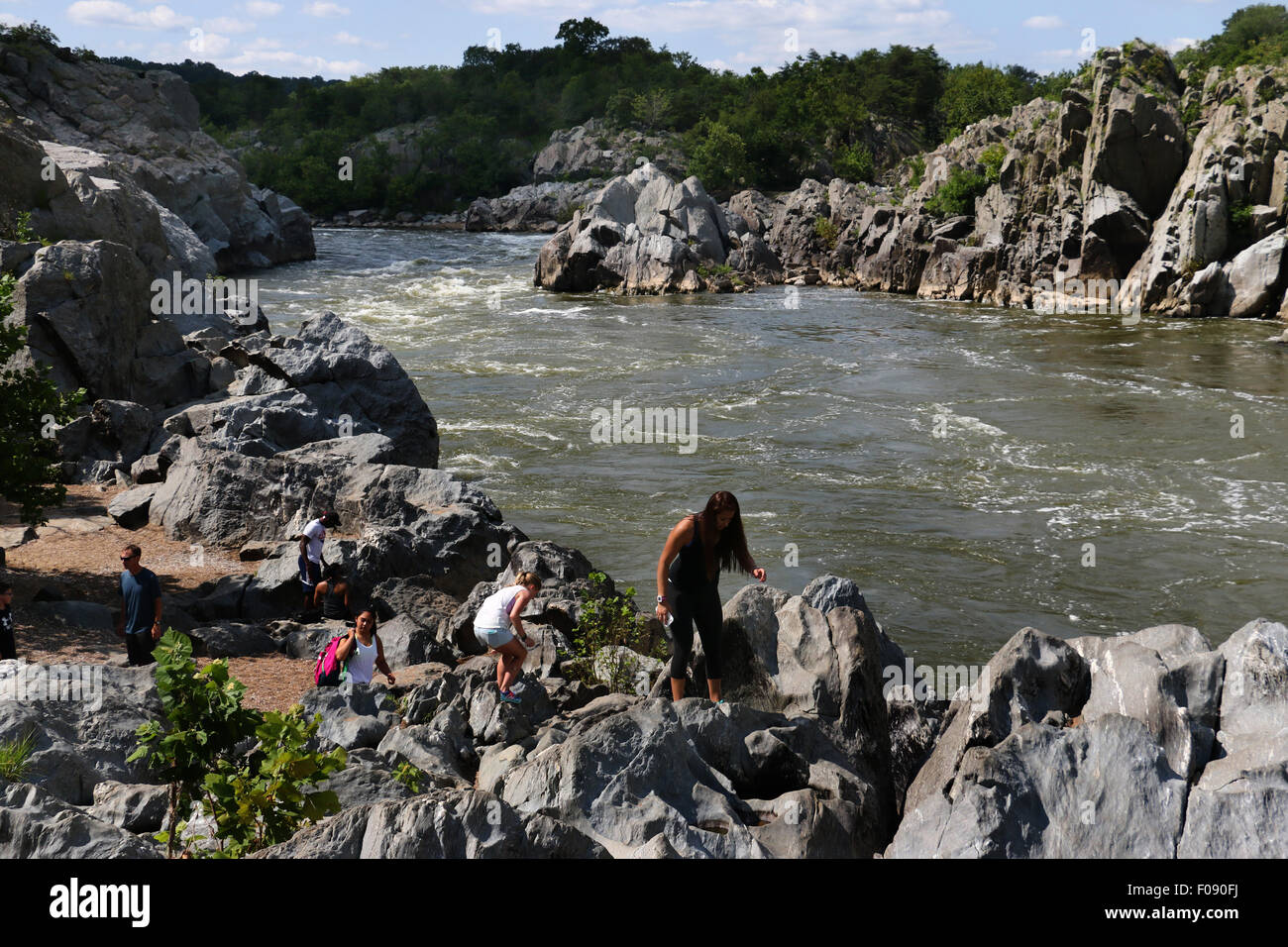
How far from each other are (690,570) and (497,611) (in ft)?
7.87

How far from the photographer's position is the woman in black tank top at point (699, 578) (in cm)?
896

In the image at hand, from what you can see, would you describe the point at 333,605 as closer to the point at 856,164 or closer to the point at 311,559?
the point at 311,559

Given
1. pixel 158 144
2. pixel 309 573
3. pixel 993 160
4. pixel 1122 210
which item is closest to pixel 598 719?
pixel 309 573

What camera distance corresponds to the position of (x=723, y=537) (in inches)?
363

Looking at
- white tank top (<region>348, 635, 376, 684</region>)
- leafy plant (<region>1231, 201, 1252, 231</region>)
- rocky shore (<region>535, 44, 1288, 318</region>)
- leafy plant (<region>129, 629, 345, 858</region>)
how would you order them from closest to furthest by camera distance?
leafy plant (<region>129, 629, 345, 858</region>)
white tank top (<region>348, 635, 376, 684</region>)
leafy plant (<region>1231, 201, 1252, 231</region>)
rocky shore (<region>535, 44, 1288, 318</region>)

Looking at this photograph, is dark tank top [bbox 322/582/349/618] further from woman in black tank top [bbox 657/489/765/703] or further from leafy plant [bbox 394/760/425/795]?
leafy plant [bbox 394/760/425/795]

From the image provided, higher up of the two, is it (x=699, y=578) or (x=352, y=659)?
(x=699, y=578)

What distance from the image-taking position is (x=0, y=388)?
42.4 ft

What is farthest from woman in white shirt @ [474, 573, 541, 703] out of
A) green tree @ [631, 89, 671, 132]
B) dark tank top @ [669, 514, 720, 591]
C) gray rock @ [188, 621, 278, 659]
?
green tree @ [631, 89, 671, 132]

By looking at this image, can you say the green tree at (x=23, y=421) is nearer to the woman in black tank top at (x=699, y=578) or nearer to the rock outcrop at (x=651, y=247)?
the woman in black tank top at (x=699, y=578)

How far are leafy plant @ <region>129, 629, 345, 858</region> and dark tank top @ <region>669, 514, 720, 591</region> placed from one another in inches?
130

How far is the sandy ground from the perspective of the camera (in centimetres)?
1126

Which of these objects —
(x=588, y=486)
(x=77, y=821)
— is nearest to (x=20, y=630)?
(x=77, y=821)

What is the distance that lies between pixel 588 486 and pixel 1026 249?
113 feet
